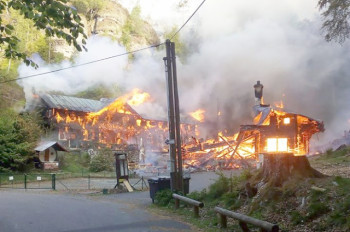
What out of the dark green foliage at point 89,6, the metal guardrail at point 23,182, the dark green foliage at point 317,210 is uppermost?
the dark green foliage at point 89,6

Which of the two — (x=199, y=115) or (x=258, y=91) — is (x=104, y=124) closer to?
(x=199, y=115)

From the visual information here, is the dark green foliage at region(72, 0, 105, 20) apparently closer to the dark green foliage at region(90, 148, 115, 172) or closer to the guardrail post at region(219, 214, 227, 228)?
the dark green foliage at region(90, 148, 115, 172)

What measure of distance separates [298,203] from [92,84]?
4443 cm

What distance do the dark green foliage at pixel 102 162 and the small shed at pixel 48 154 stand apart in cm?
319

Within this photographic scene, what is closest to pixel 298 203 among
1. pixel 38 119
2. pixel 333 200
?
pixel 333 200

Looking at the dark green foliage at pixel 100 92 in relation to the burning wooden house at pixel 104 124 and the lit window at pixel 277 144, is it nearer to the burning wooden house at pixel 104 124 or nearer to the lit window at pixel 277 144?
the burning wooden house at pixel 104 124

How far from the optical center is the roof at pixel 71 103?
37.1 meters

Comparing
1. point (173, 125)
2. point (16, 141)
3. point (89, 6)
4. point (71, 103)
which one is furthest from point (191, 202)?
point (89, 6)

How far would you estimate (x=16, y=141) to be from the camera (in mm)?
30609

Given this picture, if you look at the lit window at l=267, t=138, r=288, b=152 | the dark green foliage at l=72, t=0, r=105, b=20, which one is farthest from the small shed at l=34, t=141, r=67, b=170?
the dark green foliage at l=72, t=0, r=105, b=20

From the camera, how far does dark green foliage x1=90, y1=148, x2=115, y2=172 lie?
32812 millimetres

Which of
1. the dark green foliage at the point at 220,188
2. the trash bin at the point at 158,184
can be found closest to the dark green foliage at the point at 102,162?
the trash bin at the point at 158,184

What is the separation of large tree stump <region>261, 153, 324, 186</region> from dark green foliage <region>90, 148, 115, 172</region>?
24.6 meters

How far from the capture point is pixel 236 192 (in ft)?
36.0
